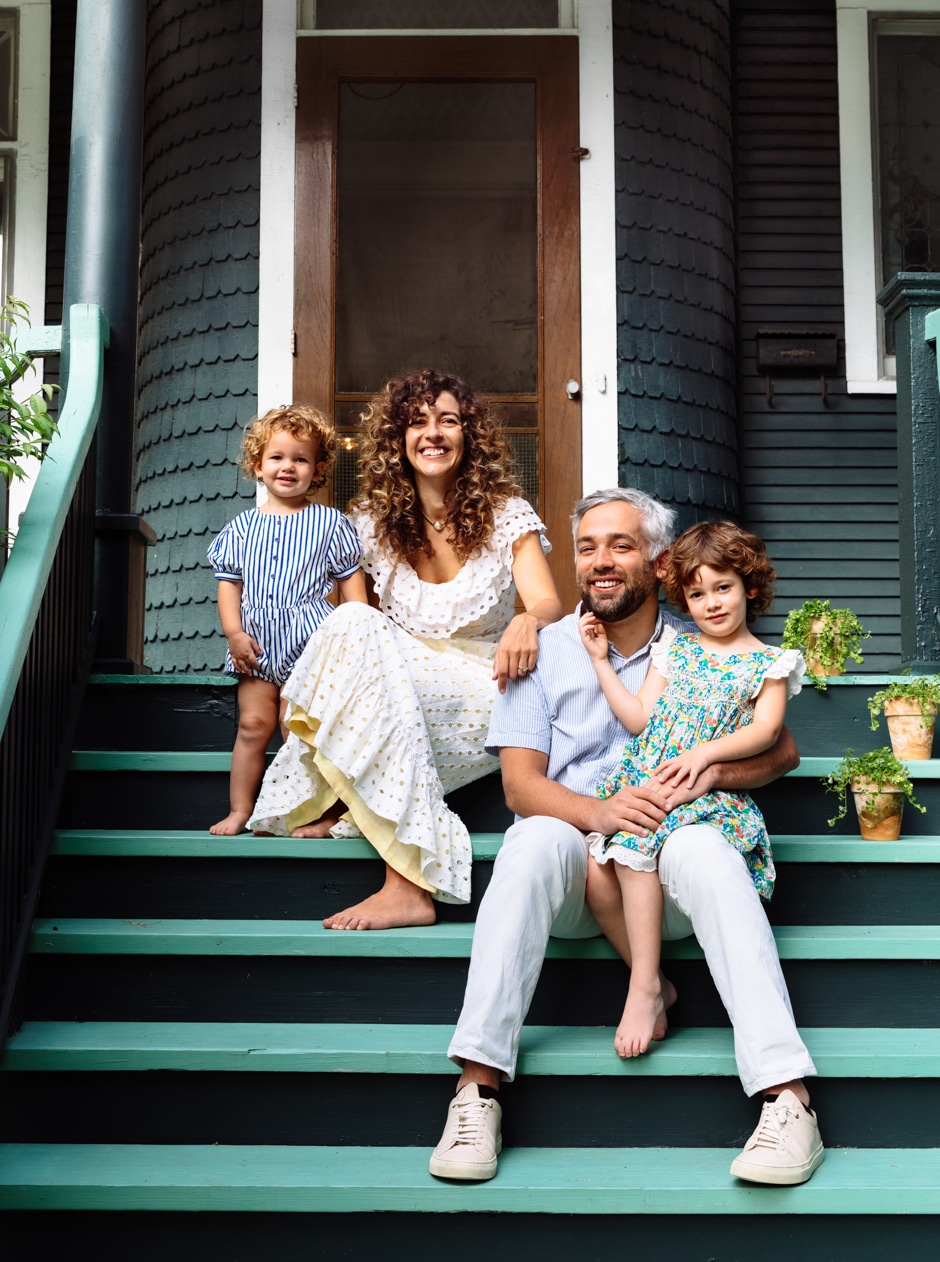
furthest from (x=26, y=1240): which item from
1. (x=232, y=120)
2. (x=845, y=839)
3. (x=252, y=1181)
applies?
(x=232, y=120)

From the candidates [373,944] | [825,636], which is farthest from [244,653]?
[825,636]

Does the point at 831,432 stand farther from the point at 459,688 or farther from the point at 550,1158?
the point at 550,1158

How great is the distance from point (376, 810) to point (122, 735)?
2.79 feet

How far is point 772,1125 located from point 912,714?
1.26m

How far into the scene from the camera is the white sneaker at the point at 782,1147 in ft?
6.07

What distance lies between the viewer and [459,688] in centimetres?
267

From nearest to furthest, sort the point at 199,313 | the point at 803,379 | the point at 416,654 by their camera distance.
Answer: the point at 416,654
the point at 199,313
the point at 803,379

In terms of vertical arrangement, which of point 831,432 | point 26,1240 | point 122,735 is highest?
point 831,432

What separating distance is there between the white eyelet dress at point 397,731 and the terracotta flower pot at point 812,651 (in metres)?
0.93

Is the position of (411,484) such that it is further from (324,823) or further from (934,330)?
(934,330)

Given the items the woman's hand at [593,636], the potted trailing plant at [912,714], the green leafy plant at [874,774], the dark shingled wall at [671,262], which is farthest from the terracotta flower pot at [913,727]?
the dark shingled wall at [671,262]

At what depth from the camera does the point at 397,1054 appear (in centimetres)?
209

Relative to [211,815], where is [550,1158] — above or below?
below

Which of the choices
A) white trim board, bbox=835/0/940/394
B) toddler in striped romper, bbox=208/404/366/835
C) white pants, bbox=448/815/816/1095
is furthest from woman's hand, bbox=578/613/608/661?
white trim board, bbox=835/0/940/394
